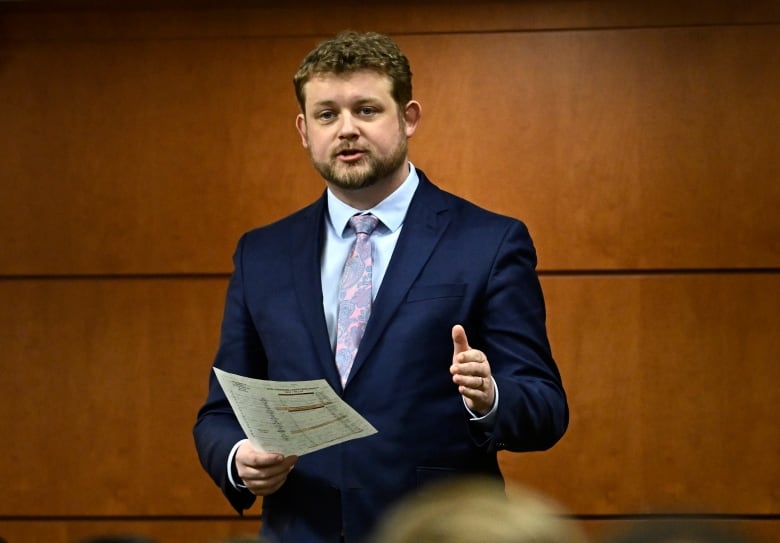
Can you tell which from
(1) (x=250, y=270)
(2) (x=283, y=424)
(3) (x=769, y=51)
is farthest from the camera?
(3) (x=769, y=51)

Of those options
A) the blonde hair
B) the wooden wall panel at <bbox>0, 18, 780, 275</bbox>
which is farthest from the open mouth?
the blonde hair

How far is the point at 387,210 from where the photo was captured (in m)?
2.62

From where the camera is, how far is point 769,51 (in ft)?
12.7

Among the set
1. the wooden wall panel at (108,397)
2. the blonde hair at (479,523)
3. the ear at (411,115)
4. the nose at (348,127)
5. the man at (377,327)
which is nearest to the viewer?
the blonde hair at (479,523)

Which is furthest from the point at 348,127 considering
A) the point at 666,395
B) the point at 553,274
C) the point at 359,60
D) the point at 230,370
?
the point at 666,395

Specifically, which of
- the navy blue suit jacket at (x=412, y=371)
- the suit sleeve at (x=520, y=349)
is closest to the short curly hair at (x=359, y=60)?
the navy blue suit jacket at (x=412, y=371)

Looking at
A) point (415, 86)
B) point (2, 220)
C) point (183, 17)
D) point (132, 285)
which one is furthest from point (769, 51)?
point (2, 220)

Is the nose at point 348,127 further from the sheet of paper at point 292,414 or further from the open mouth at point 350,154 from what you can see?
the sheet of paper at point 292,414

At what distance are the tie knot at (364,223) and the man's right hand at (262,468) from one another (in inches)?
19.3

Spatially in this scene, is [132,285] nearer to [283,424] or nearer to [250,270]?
[250,270]

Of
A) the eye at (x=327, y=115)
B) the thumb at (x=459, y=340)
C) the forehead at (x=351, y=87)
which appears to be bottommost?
the thumb at (x=459, y=340)

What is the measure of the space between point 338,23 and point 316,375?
71.4 inches

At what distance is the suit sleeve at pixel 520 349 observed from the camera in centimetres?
237

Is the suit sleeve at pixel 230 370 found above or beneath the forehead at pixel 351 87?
beneath
